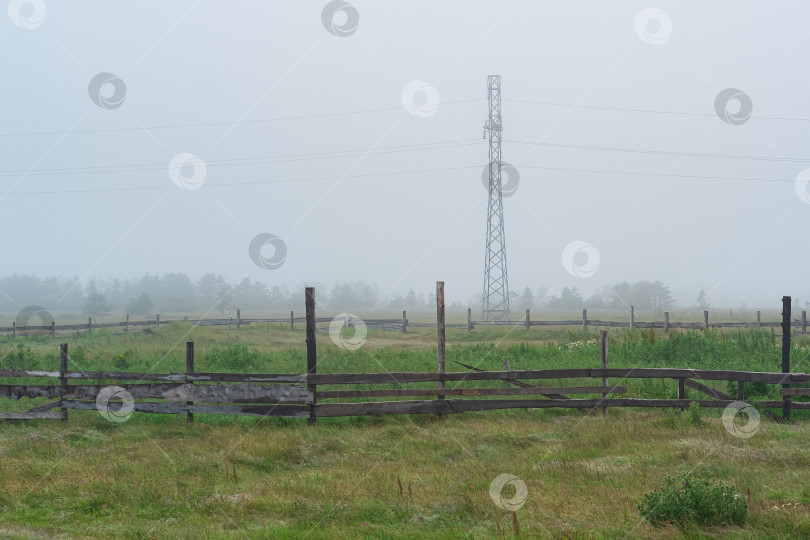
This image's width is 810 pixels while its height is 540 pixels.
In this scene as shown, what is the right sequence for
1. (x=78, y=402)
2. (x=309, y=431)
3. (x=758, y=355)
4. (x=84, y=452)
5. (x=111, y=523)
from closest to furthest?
1. (x=111, y=523)
2. (x=84, y=452)
3. (x=309, y=431)
4. (x=78, y=402)
5. (x=758, y=355)

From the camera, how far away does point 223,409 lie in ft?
39.8

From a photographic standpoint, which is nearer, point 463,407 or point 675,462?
point 675,462

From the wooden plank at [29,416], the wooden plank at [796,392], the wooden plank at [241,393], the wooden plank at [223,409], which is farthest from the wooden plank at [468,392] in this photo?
the wooden plank at [29,416]

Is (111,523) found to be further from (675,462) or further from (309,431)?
(675,462)

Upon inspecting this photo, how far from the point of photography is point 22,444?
10.6m

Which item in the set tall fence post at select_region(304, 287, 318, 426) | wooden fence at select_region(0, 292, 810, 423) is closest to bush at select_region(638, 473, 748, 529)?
wooden fence at select_region(0, 292, 810, 423)

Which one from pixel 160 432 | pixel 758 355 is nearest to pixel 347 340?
pixel 758 355

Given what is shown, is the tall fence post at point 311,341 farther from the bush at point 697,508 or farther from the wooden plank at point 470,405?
the bush at point 697,508

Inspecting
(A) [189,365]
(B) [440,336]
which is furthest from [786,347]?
(A) [189,365]

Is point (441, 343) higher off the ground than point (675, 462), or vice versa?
point (441, 343)

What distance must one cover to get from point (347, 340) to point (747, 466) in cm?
2697

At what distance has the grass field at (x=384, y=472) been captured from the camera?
6664 mm

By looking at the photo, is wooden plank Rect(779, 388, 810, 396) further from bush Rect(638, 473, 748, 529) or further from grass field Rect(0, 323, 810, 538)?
bush Rect(638, 473, 748, 529)

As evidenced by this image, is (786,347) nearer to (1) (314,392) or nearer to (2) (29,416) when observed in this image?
(1) (314,392)
